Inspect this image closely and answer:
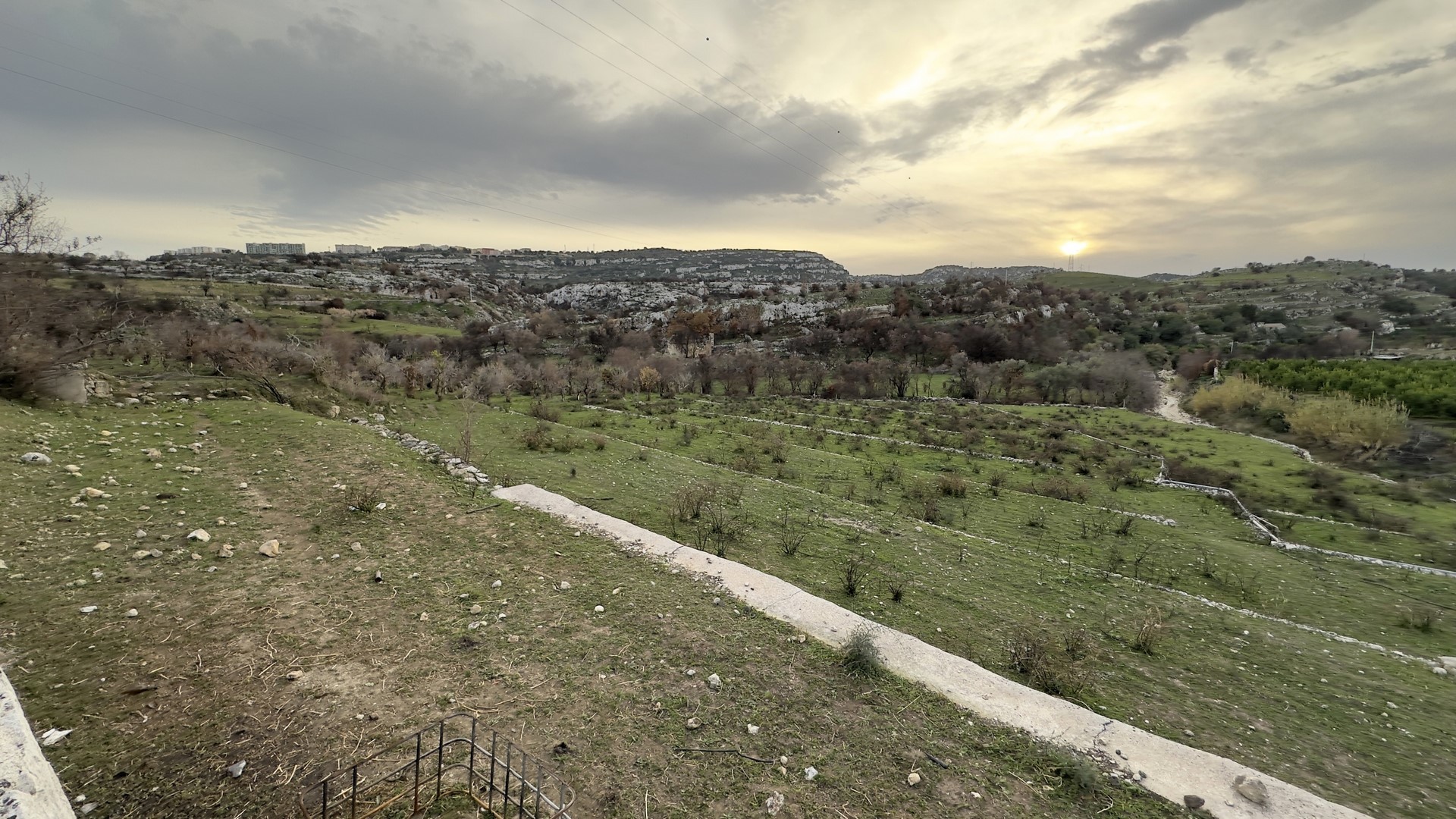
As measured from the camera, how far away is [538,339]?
264ft

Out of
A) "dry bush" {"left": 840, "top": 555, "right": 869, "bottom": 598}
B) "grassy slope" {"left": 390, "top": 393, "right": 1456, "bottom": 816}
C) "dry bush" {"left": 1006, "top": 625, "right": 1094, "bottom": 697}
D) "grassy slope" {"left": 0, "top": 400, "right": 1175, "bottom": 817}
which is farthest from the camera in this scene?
"dry bush" {"left": 840, "top": 555, "right": 869, "bottom": 598}

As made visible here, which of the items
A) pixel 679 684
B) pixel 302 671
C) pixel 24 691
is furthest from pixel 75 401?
pixel 679 684

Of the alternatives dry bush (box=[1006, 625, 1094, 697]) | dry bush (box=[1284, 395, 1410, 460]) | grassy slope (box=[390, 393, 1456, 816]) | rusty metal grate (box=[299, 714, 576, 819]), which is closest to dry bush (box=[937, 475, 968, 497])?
grassy slope (box=[390, 393, 1456, 816])

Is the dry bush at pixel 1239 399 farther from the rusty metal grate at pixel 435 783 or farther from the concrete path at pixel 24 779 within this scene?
the concrete path at pixel 24 779

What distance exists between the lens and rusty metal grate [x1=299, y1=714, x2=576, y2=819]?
358 cm

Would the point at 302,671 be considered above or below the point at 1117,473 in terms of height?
above

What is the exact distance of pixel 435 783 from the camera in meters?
3.88

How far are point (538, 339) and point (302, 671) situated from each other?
8055cm

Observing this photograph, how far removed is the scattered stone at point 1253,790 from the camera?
4.26 metres

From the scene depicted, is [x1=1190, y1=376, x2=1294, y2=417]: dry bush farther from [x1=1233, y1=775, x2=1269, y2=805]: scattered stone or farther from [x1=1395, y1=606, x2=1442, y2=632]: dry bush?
[x1=1233, y1=775, x2=1269, y2=805]: scattered stone

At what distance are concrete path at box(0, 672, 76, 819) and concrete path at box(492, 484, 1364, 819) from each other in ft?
18.8

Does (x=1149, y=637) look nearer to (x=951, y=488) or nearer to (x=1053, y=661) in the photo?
(x=1053, y=661)

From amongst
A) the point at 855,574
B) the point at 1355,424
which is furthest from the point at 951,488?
the point at 1355,424

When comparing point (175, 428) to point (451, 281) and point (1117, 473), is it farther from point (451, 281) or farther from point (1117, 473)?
point (451, 281)
